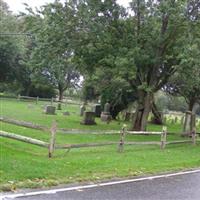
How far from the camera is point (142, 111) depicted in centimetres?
2767

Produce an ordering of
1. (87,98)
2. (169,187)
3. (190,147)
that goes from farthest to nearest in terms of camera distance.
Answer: (87,98), (190,147), (169,187)

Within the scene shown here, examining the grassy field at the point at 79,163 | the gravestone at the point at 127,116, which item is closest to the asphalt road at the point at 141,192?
the grassy field at the point at 79,163

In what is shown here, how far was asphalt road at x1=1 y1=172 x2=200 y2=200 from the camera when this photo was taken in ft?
28.3

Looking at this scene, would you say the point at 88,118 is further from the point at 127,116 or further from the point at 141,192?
the point at 141,192

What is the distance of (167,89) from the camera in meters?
36.4

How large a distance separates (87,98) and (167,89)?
17681 mm

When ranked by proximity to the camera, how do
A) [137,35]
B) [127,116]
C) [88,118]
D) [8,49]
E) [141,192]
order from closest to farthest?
[141,192], [137,35], [88,118], [127,116], [8,49]

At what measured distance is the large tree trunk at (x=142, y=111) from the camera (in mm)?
26891

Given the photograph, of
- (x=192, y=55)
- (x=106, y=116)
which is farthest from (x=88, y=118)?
(x=192, y=55)

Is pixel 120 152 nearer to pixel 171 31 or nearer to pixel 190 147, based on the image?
pixel 190 147

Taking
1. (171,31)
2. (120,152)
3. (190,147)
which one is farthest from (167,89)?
(120,152)

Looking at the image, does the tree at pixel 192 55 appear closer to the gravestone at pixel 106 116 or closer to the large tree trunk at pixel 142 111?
the large tree trunk at pixel 142 111

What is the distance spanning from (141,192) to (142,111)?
18202 mm

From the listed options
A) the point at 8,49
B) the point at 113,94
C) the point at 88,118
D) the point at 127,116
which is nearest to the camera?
the point at 88,118
